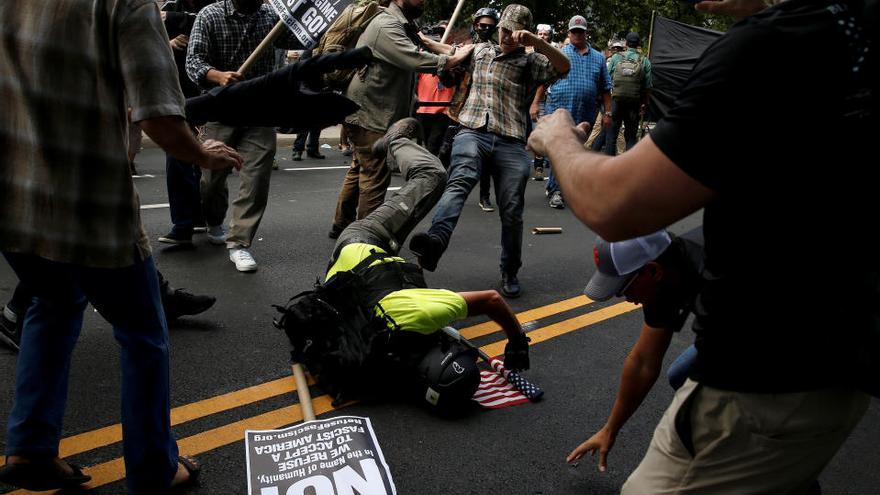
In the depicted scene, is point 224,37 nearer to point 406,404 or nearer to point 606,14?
point 406,404

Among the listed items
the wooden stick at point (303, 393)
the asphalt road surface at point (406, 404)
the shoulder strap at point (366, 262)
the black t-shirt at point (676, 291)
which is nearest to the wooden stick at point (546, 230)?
the asphalt road surface at point (406, 404)

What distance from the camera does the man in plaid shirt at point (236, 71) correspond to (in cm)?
467

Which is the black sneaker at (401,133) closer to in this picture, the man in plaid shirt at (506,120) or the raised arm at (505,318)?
the man in plaid shirt at (506,120)

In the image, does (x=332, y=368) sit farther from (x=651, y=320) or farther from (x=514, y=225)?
(x=514, y=225)

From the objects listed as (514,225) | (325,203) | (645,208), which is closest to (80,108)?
(645,208)

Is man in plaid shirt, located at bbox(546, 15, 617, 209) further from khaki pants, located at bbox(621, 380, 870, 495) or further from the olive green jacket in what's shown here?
khaki pants, located at bbox(621, 380, 870, 495)

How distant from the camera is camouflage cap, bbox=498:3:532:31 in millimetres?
4754

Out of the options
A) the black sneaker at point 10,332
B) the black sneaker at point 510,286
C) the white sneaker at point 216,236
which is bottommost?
the white sneaker at point 216,236

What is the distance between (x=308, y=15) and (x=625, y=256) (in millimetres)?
2369

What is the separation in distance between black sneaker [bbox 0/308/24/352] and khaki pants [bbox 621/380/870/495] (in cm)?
316

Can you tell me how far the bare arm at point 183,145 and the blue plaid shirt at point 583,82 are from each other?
6.11 meters

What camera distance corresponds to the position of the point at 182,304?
3775 mm

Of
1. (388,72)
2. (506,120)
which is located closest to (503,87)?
(506,120)

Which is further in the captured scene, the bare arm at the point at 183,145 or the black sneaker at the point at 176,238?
the black sneaker at the point at 176,238
